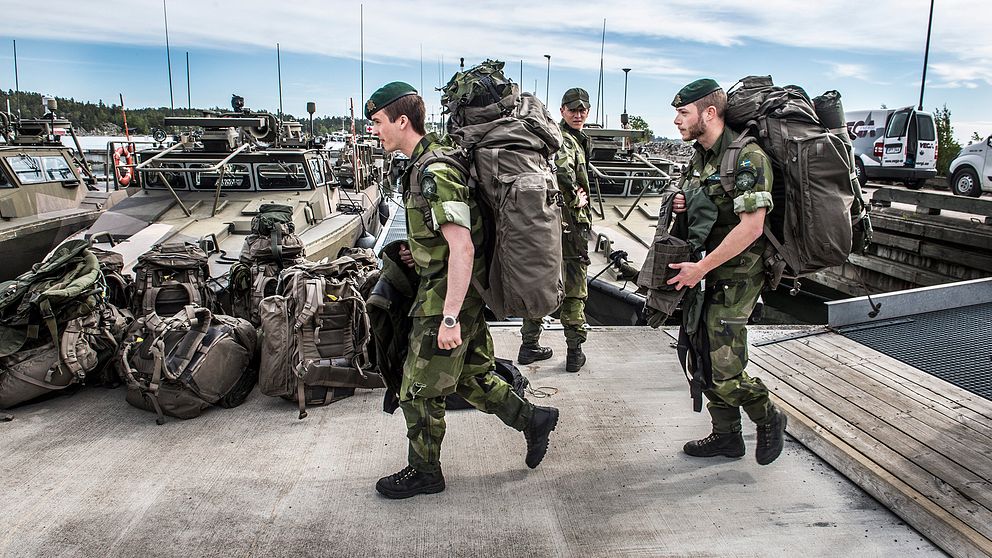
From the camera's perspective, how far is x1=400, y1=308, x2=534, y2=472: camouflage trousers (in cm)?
290

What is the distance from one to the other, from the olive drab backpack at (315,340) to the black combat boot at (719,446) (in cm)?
192

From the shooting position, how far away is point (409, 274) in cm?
318

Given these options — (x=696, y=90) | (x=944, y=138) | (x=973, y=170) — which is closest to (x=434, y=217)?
(x=696, y=90)

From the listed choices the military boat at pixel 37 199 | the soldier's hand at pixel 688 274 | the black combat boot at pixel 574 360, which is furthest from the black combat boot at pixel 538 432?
the military boat at pixel 37 199

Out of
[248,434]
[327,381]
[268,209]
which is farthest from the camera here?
[268,209]

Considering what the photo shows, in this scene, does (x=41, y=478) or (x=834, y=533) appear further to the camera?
(x=41, y=478)

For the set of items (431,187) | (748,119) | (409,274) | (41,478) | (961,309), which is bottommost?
(41,478)

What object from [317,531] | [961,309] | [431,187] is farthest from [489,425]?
[961,309]

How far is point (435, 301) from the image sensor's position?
2873 mm

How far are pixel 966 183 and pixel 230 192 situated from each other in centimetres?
1281

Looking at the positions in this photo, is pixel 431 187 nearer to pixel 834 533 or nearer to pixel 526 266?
pixel 526 266

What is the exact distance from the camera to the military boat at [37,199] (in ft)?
27.7

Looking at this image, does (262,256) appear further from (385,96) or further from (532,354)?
(385,96)

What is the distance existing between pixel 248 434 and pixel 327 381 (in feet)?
1.78
